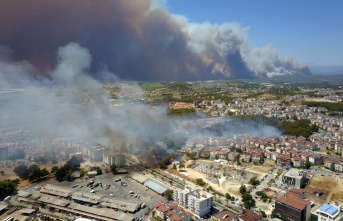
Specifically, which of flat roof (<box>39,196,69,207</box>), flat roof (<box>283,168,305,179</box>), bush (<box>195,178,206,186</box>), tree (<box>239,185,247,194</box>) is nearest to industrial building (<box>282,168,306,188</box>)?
flat roof (<box>283,168,305,179</box>)

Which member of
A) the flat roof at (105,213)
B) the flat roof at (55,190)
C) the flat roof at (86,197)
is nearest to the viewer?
the flat roof at (105,213)

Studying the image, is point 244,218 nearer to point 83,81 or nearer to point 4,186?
point 4,186

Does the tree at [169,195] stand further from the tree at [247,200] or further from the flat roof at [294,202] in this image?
the flat roof at [294,202]

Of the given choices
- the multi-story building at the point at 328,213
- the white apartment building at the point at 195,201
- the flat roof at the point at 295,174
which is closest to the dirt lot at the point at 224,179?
the flat roof at the point at 295,174

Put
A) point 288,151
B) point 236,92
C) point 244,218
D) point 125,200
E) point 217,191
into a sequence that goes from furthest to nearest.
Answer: point 236,92
point 288,151
point 217,191
point 125,200
point 244,218

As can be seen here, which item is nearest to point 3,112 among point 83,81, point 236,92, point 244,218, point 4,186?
point 83,81

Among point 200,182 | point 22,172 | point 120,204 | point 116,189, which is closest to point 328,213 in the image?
point 200,182
